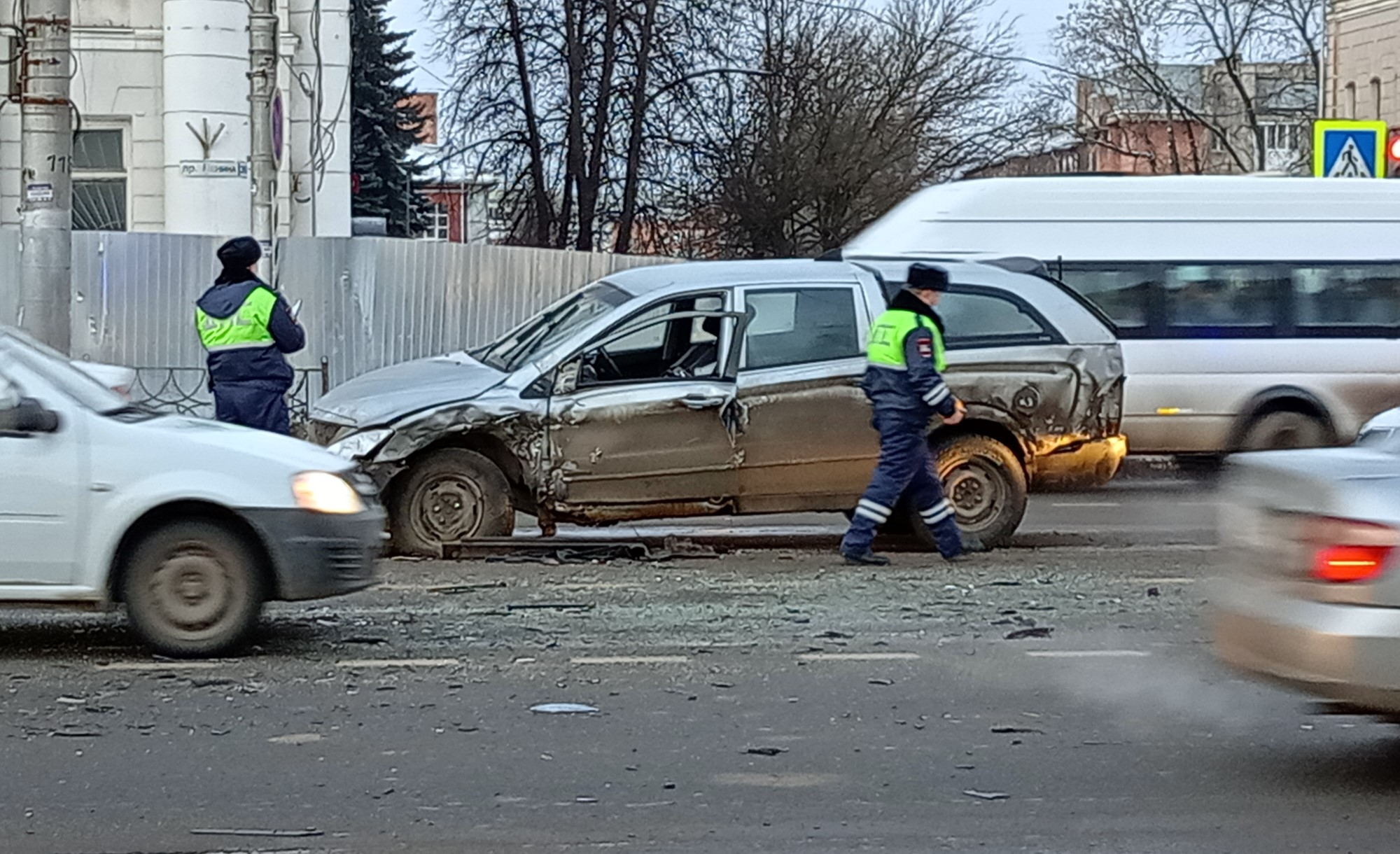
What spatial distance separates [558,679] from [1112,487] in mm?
10109

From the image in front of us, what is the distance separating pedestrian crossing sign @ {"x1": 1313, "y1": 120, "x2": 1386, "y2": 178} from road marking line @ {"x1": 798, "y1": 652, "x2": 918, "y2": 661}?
1106 cm

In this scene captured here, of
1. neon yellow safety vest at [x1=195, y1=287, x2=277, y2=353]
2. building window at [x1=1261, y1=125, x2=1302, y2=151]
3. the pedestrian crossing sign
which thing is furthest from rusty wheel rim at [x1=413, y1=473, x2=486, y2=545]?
building window at [x1=1261, y1=125, x2=1302, y2=151]

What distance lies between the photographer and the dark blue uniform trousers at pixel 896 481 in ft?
35.1

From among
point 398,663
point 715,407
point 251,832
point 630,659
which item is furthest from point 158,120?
point 251,832

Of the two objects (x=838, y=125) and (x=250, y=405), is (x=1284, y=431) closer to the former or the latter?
(x=250, y=405)

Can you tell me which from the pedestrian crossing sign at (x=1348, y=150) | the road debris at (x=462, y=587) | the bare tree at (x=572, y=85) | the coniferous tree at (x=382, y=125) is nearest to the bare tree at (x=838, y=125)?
the bare tree at (x=572, y=85)

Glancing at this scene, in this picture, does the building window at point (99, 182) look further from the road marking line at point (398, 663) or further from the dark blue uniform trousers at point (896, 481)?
the road marking line at point (398, 663)

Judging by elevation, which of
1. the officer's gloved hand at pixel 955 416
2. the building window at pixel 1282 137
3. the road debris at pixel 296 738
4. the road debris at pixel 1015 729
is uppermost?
the building window at pixel 1282 137

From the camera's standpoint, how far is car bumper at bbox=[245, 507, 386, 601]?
312 inches

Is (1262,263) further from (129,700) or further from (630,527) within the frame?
(129,700)

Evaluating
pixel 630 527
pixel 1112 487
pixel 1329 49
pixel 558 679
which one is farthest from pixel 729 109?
pixel 558 679

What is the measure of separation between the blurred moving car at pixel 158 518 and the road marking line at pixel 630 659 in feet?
3.27

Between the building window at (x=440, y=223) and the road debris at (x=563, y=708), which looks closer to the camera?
Result: the road debris at (x=563, y=708)

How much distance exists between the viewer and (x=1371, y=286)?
1549 cm
